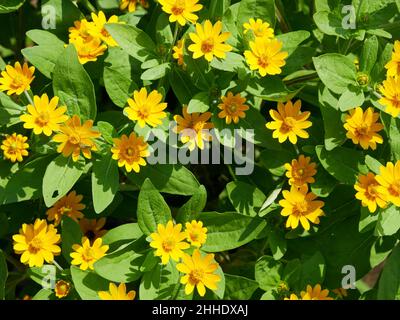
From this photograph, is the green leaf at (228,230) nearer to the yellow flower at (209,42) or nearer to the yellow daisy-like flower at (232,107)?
the yellow daisy-like flower at (232,107)

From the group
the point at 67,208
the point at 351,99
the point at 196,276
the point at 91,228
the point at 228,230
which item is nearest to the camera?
the point at 196,276

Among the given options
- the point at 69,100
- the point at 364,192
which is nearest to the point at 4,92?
the point at 69,100

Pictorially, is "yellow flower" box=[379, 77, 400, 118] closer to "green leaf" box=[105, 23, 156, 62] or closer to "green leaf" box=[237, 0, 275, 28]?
"green leaf" box=[237, 0, 275, 28]

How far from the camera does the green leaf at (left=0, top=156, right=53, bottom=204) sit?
206 cm

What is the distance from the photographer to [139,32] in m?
2.09

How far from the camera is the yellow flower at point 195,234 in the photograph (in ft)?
6.49

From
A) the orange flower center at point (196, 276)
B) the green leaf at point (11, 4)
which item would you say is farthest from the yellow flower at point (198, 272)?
the green leaf at point (11, 4)

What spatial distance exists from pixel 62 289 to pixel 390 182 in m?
1.18

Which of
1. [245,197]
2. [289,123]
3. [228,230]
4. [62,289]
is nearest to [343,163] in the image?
[289,123]

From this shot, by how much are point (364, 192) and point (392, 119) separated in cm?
29

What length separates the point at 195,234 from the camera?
1.98 metres

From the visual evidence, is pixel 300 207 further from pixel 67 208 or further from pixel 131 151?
pixel 67 208

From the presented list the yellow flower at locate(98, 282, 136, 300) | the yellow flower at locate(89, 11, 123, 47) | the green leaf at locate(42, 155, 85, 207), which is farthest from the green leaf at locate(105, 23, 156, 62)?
the yellow flower at locate(98, 282, 136, 300)

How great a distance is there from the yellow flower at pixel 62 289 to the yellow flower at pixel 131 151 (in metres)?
0.49
